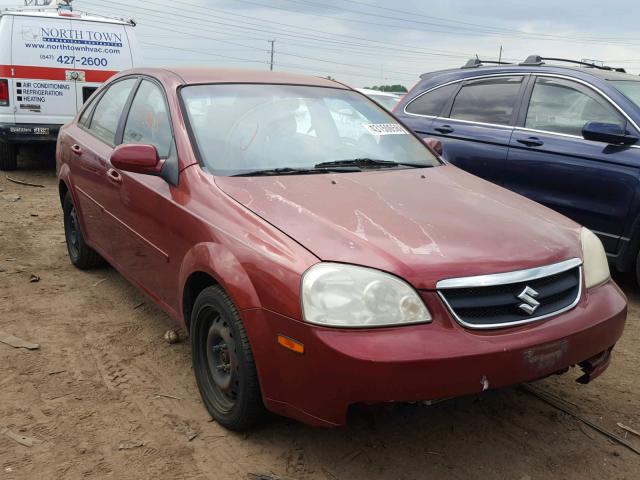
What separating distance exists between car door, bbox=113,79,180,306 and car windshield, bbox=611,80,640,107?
3.55 m

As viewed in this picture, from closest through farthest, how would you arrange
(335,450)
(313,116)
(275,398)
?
1. (275,398)
2. (335,450)
3. (313,116)

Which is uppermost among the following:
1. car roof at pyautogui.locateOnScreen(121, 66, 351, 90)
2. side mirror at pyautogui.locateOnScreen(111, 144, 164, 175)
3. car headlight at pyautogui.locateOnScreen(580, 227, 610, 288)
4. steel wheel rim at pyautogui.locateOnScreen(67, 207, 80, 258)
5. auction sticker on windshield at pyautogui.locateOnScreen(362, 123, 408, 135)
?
car roof at pyautogui.locateOnScreen(121, 66, 351, 90)

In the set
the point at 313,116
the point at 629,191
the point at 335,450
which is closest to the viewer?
the point at 335,450

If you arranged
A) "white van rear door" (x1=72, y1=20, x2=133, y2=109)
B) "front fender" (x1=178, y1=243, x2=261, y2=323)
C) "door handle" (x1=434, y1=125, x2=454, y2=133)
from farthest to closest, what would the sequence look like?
"white van rear door" (x1=72, y1=20, x2=133, y2=109) < "door handle" (x1=434, y1=125, x2=454, y2=133) < "front fender" (x1=178, y1=243, x2=261, y2=323)

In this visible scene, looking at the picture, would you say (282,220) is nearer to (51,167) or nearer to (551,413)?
(551,413)

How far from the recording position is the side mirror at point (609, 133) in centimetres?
456

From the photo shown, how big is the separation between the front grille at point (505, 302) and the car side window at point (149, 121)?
1787 mm

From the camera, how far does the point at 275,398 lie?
8.01 ft

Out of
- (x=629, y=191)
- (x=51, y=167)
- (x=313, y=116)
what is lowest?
(x=51, y=167)

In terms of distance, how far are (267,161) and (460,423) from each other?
159 cm

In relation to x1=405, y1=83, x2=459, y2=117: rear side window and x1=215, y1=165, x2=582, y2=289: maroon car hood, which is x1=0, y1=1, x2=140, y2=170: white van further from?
x1=215, y1=165, x2=582, y2=289: maroon car hood

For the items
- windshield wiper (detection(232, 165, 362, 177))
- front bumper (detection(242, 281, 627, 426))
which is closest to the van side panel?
windshield wiper (detection(232, 165, 362, 177))

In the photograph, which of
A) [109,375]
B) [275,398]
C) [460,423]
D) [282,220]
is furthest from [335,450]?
[109,375]

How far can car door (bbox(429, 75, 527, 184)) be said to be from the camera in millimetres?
5410
